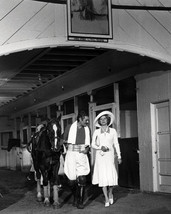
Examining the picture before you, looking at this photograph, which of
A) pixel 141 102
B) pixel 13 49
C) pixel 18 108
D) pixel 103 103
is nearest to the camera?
pixel 13 49

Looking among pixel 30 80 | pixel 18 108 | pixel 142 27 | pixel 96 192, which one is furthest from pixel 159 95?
pixel 18 108

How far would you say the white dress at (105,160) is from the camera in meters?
9.61

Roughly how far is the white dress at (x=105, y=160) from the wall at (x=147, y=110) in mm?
1854

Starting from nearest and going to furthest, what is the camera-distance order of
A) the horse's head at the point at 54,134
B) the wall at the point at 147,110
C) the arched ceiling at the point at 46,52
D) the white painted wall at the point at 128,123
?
the arched ceiling at the point at 46,52
the horse's head at the point at 54,134
the wall at the point at 147,110
the white painted wall at the point at 128,123

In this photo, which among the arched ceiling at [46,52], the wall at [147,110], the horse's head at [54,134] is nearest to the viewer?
the arched ceiling at [46,52]

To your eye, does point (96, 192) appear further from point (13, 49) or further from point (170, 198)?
point (13, 49)

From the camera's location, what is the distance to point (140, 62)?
1154 centimetres

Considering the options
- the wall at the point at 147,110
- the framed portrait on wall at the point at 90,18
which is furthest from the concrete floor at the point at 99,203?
the framed portrait on wall at the point at 90,18

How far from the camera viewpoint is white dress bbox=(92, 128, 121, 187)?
9.61m

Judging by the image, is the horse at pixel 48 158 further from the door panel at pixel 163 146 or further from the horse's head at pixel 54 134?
the door panel at pixel 163 146

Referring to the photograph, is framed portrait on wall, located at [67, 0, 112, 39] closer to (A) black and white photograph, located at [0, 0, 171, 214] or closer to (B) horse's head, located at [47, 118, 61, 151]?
(A) black and white photograph, located at [0, 0, 171, 214]

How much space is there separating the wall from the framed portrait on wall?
2.52 m

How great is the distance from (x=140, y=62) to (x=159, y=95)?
1076mm

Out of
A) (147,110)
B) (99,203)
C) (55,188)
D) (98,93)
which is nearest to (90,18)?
(147,110)
